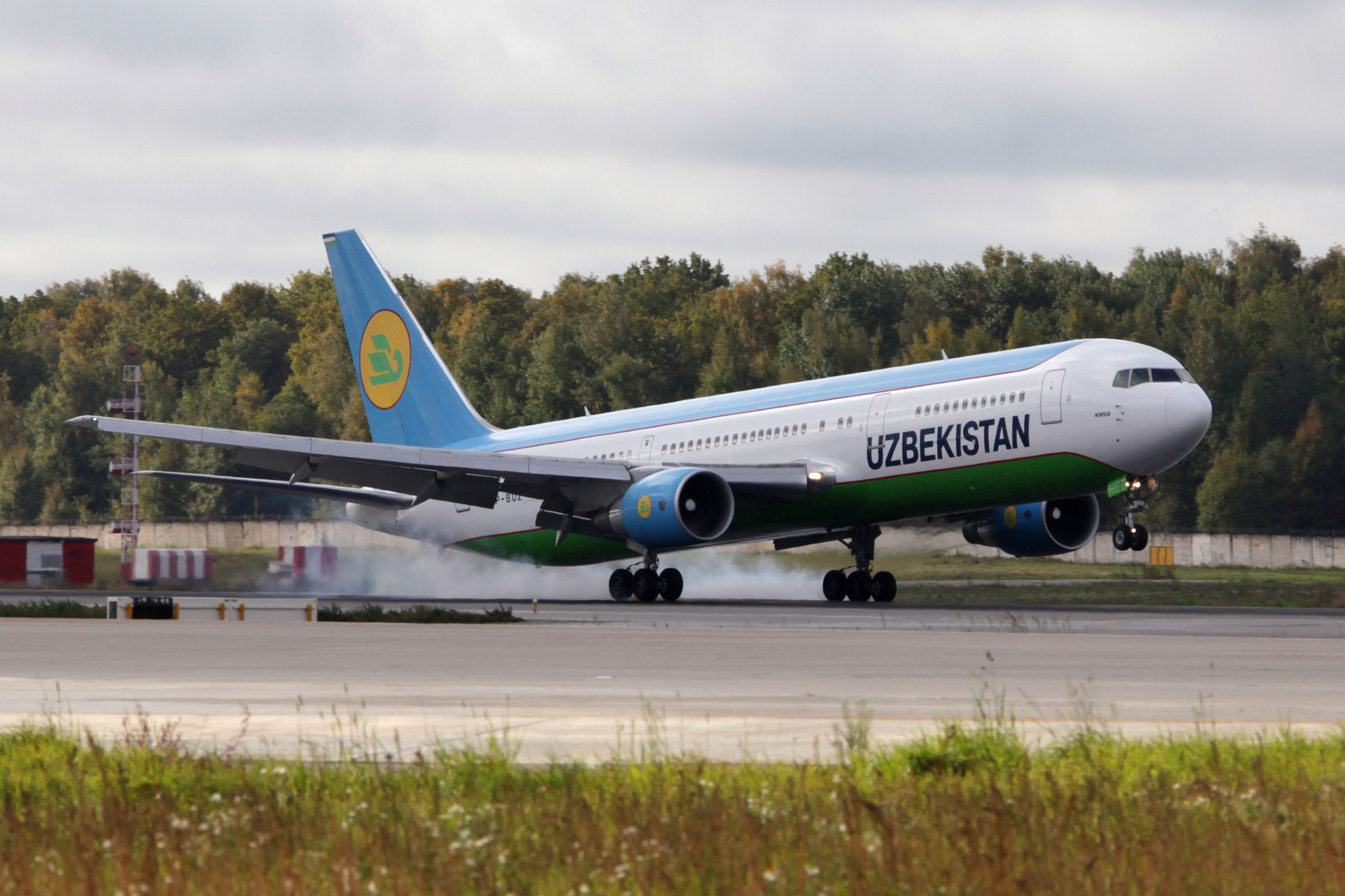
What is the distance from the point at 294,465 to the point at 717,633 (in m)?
17.0

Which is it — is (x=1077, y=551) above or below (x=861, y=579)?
Answer: above

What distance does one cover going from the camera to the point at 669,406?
128 feet

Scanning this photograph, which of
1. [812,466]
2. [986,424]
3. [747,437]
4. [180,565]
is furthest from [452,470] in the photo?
[180,565]

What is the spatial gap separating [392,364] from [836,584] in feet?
49.2

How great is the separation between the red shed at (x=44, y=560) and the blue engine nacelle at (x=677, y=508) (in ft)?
73.5

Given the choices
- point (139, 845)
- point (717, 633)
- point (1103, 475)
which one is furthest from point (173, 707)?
point (1103, 475)

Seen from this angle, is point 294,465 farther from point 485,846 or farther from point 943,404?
point 485,846

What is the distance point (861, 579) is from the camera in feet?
117

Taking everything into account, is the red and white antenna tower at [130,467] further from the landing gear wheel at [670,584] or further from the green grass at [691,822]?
the green grass at [691,822]

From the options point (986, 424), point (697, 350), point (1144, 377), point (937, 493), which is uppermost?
point (697, 350)

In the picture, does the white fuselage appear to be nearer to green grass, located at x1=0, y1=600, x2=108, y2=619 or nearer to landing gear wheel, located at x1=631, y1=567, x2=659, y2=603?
landing gear wheel, located at x1=631, y1=567, x2=659, y2=603

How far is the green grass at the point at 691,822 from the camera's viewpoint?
5992mm

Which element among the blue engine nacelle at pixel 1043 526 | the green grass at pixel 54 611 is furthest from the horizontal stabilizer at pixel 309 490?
the blue engine nacelle at pixel 1043 526

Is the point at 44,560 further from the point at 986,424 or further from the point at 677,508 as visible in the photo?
the point at 986,424
